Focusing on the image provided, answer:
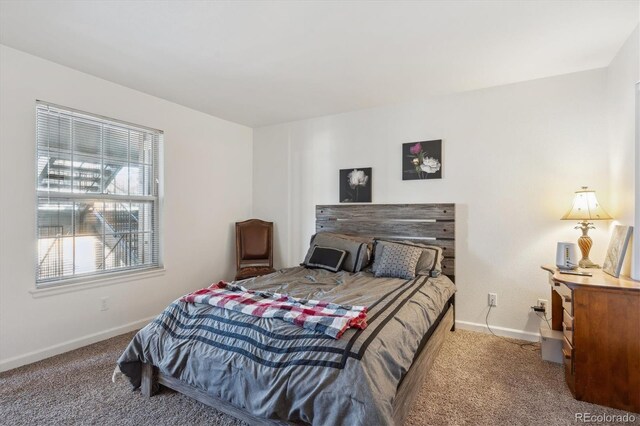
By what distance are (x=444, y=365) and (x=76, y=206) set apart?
3.36 m

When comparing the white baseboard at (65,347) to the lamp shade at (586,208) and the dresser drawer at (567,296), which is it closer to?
the dresser drawer at (567,296)

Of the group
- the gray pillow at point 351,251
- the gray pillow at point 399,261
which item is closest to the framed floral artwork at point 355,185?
the gray pillow at point 351,251

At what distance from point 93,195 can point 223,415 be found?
2.28m

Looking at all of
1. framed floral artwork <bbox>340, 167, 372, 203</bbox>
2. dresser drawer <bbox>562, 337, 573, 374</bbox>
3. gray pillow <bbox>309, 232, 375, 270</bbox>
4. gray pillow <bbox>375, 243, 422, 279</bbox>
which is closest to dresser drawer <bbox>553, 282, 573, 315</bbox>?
dresser drawer <bbox>562, 337, 573, 374</bbox>

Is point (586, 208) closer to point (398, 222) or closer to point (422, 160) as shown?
point (422, 160)

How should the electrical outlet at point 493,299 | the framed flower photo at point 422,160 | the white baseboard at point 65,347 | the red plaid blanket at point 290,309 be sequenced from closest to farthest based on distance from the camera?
the red plaid blanket at point 290,309
the white baseboard at point 65,347
the electrical outlet at point 493,299
the framed flower photo at point 422,160

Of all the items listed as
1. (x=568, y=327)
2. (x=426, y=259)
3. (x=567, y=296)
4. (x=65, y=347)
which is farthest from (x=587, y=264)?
(x=65, y=347)

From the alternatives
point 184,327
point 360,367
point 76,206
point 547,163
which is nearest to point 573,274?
point 547,163

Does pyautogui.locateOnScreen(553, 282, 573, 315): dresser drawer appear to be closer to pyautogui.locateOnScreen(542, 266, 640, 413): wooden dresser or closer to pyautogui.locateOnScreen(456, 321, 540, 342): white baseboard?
pyautogui.locateOnScreen(542, 266, 640, 413): wooden dresser

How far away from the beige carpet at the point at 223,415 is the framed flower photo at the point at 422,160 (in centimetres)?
175

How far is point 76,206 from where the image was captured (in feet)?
9.13

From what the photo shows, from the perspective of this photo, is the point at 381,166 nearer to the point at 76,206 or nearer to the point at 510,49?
the point at 510,49

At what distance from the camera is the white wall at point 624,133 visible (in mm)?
2080

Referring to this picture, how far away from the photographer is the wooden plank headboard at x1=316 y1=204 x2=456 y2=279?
316 centimetres
